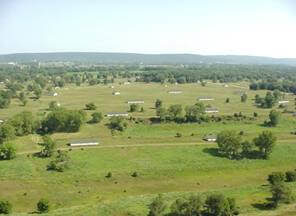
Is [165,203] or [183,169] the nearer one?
[165,203]

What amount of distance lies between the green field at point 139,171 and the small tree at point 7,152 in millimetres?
2037

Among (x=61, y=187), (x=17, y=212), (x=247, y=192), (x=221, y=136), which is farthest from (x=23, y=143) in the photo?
(x=247, y=192)

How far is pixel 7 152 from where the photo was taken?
79250mm

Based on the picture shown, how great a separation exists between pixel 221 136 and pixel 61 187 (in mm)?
36159

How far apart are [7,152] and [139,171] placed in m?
26.9

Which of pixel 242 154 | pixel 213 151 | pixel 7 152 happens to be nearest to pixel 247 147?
pixel 242 154

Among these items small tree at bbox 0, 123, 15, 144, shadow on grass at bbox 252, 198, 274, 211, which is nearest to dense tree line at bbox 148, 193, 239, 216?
shadow on grass at bbox 252, 198, 274, 211

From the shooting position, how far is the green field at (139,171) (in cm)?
5891

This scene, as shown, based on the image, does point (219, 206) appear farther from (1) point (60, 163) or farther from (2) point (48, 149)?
(2) point (48, 149)

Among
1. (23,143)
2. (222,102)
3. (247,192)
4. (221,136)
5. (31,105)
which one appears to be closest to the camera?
(247,192)

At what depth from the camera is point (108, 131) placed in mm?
103188

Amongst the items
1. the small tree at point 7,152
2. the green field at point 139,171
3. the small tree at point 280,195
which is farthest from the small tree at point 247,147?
the small tree at point 7,152

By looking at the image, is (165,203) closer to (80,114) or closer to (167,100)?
(80,114)

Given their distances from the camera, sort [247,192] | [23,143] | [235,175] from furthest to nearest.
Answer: [23,143] → [235,175] → [247,192]
